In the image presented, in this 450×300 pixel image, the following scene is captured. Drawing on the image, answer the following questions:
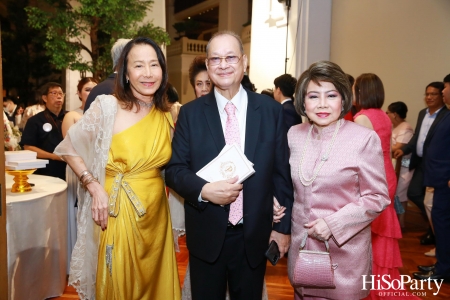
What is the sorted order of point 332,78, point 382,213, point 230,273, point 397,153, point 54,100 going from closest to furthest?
point 332,78 < point 230,273 < point 382,213 < point 54,100 < point 397,153

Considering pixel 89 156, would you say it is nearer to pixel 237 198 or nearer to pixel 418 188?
pixel 237 198

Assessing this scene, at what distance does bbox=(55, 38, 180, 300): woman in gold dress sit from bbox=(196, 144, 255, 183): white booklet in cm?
41

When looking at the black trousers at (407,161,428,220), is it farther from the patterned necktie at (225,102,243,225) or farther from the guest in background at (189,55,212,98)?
the patterned necktie at (225,102,243,225)

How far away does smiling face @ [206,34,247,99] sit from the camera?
180 centimetres

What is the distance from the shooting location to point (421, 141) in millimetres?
4754

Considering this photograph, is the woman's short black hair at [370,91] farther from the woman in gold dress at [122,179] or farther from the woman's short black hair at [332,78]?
the woman in gold dress at [122,179]

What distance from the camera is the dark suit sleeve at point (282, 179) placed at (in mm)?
1819

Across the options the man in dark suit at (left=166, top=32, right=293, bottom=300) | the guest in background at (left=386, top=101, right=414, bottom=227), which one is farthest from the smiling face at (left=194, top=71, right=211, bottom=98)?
the guest in background at (left=386, top=101, right=414, bottom=227)

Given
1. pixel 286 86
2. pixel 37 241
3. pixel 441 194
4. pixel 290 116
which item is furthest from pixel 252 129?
pixel 441 194

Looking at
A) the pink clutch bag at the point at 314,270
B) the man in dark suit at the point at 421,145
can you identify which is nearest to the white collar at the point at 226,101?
the pink clutch bag at the point at 314,270

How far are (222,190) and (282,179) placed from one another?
364 millimetres

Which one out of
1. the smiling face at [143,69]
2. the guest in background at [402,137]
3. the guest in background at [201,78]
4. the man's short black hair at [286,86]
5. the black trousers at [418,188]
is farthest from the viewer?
the guest in background at [402,137]

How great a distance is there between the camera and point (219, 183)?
1.64 meters

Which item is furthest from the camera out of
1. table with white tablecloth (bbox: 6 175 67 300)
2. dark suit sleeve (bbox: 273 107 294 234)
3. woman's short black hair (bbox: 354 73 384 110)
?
woman's short black hair (bbox: 354 73 384 110)
